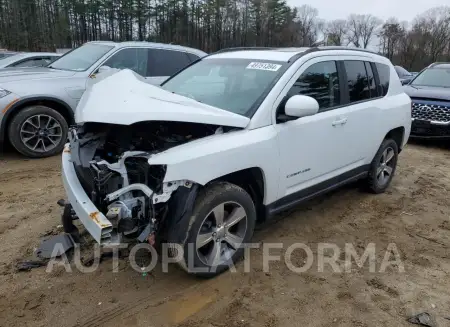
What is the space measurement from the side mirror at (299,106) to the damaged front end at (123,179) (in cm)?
64

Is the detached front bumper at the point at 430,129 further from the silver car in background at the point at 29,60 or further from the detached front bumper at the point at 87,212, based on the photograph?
the silver car in background at the point at 29,60

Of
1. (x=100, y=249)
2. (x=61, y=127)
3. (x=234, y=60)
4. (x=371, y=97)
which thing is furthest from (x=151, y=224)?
(x=61, y=127)

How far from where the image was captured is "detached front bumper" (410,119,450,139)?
8070mm

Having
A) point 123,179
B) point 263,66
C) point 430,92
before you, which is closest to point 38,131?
point 123,179

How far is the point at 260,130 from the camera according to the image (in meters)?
3.20

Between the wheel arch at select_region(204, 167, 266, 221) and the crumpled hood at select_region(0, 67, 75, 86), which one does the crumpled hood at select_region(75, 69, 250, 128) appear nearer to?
the wheel arch at select_region(204, 167, 266, 221)

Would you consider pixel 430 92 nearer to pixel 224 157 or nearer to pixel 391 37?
pixel 224 157

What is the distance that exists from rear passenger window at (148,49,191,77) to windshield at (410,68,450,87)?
6032mm

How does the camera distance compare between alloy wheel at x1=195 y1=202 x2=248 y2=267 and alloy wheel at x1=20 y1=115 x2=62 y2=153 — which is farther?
alloy wheel at x1=20 y1=115 x2=62 y2=153

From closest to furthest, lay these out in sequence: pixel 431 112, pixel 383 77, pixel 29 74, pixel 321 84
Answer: pixel 321 84 → pixel 383 77 → pixel 29 74 → pixel 431 112

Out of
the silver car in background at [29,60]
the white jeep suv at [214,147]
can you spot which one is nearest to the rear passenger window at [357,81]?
the white jeep suv at [214,147]

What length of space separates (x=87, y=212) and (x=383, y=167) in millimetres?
4007

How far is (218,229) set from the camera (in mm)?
3074

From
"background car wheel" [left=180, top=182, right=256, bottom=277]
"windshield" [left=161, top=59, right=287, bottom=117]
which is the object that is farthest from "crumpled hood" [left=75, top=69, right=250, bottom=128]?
"background car wheel" [left=180, top=182, right=256, bottom=277]
